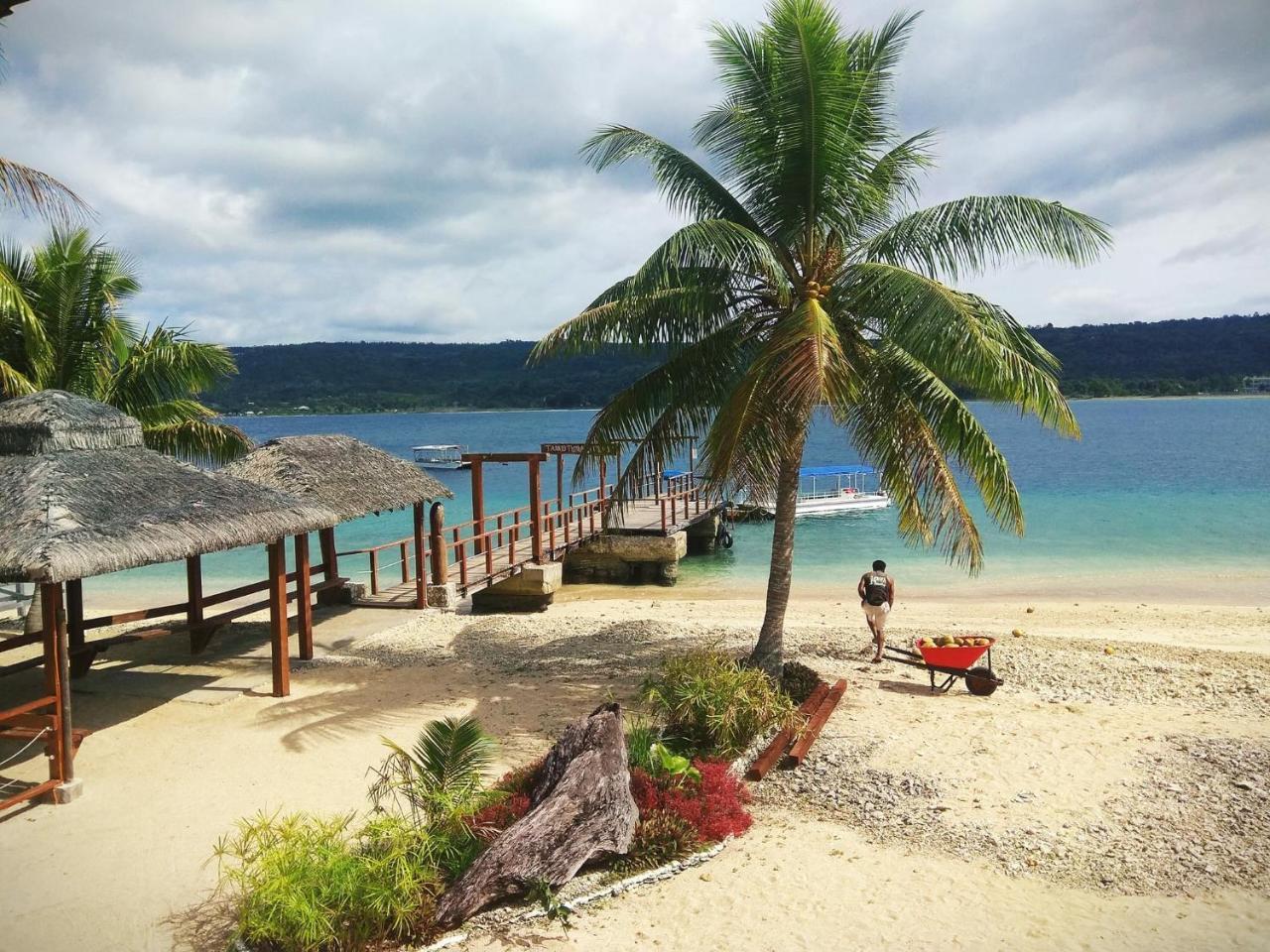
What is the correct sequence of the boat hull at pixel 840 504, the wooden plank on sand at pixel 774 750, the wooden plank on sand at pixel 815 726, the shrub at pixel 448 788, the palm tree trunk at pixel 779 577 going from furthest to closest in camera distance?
the boat hull at pixel 840 504
the palm tree trunk at pixel 779 577
the wooden plank on sand at pixel 815 726
the wooden plank on sand at pixel 774 750
the shrub at pixel 448 788

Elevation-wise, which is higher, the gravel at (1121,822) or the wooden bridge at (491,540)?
the wooden bridge at (491,540)

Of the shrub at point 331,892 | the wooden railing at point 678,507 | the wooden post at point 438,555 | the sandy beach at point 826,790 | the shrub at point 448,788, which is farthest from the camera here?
the wooden railing at point 678,507

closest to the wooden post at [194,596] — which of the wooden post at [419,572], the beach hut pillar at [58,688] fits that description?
the wooden post at [419,572]

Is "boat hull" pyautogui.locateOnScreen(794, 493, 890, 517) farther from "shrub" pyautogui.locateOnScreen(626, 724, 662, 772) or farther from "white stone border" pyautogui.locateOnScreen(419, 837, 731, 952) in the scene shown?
"white stone border" pyautogui.locateOnScreen(419, 837, 731, 952)

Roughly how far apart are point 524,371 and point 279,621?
102m

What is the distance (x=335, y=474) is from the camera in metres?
13.2

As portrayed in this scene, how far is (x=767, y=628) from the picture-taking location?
10.2 m

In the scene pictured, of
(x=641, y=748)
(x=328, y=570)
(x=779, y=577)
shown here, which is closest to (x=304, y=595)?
(x=328, y=570)

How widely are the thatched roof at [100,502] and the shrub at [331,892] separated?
3.37 metres

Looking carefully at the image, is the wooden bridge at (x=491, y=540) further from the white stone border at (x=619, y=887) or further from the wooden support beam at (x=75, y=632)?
the white stone border at (x=619, y=887)

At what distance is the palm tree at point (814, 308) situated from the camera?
864 cm

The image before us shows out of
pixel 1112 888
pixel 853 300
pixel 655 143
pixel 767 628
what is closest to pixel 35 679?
pixel 767 628

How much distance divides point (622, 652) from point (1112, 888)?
24.3 ft

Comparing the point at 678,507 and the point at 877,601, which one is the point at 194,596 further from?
the point at 678,507
